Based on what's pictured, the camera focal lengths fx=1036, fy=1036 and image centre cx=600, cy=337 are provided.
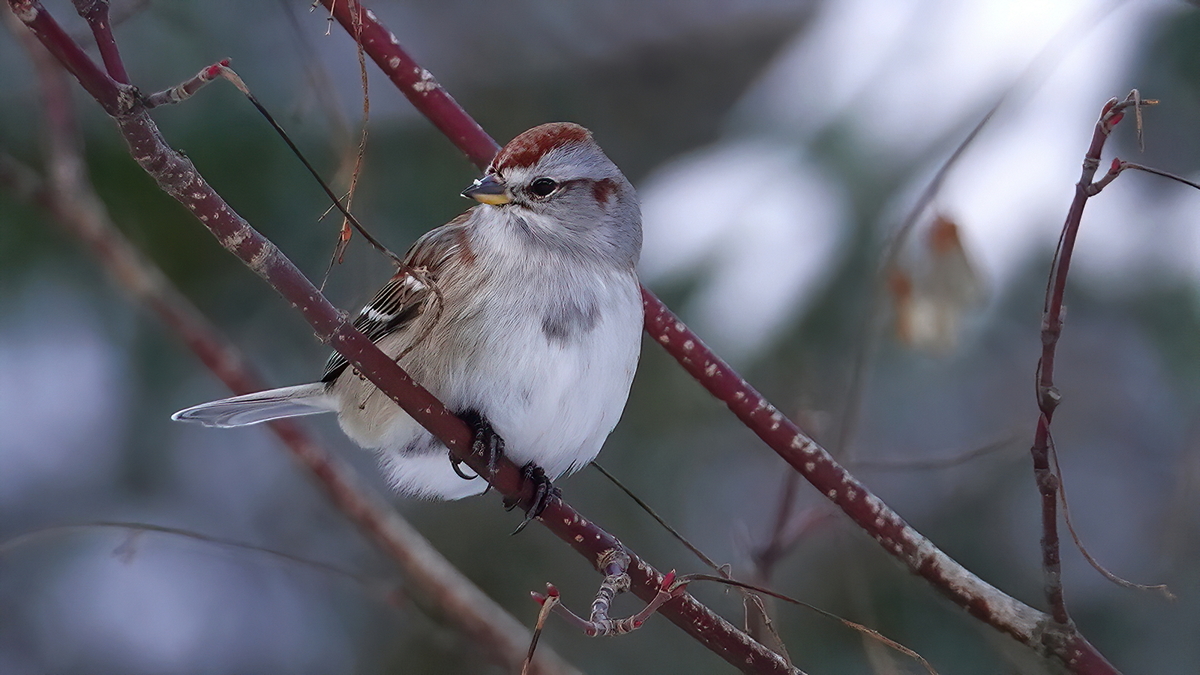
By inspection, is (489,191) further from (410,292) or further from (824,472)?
(824,472)

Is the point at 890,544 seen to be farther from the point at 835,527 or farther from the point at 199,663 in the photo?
the point at 199,663

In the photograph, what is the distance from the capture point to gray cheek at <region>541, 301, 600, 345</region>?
8.22ft

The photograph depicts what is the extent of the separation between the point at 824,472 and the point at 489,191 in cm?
104

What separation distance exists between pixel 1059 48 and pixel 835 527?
53.0 inches

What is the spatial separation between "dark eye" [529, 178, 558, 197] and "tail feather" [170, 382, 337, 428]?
856mm

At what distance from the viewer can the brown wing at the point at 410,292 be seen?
2.71 m

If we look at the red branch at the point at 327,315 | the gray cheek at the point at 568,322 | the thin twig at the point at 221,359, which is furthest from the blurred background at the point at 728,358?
the red branch at the point at 327,315

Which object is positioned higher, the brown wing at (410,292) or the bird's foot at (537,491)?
the brown wing at (410,292)

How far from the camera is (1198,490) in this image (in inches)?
118

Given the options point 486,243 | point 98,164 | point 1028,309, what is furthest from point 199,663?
point 1028,309

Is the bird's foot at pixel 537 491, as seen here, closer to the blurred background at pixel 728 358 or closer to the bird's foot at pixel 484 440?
the bird's foot at pixel 484 440

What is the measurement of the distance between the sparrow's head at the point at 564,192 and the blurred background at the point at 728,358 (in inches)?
27.2

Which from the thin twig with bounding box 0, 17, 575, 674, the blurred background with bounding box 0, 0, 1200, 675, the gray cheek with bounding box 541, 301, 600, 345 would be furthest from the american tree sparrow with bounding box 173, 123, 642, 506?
the blurred background with bounding box 0, 0, 1200, 675

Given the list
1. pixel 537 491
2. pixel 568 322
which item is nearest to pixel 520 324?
pixel 568 322
